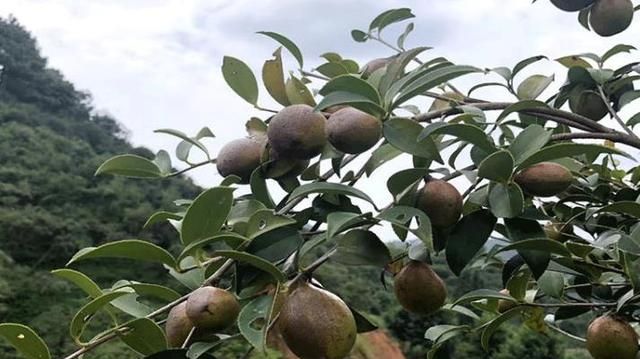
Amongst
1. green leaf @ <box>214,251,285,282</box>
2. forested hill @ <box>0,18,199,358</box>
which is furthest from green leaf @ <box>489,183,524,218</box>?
forested hill @ <box>0,18,199,358</box>

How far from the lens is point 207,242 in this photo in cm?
28

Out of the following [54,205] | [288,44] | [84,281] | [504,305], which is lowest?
[54,205]

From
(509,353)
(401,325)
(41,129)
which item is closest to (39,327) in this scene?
(401,325)

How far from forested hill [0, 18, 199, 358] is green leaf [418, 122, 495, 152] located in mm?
4065

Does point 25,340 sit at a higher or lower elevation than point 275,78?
lower

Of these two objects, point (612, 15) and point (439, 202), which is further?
point (612, 15)

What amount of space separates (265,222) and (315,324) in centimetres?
5

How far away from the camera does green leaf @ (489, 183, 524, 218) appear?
309mm

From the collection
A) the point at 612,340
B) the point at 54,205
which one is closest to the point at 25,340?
the point at 612,340

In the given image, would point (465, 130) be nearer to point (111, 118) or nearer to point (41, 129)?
point (41, 129)

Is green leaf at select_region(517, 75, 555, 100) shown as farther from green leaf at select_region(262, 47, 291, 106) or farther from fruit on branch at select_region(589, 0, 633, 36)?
green leaf at select_region(262, 47, 291, 106)

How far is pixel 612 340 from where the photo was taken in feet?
1.43

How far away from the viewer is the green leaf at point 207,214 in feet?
0.90

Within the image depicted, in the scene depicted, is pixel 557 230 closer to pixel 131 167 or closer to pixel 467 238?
pixel 467 238
